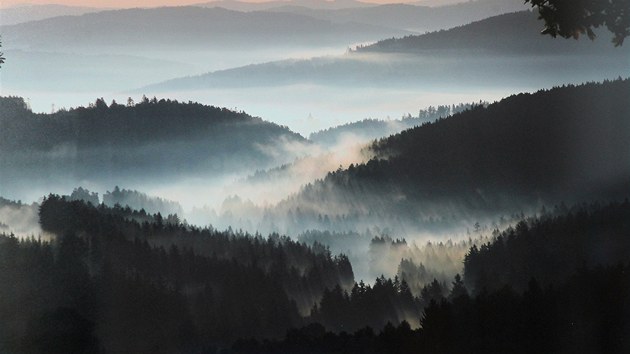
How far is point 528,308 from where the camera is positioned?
24.7 meters

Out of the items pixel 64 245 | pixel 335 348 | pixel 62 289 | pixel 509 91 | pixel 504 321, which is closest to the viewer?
pixel 504 321

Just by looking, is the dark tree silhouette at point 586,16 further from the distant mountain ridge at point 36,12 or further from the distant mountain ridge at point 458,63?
the distant mountain ridge at point 36,12

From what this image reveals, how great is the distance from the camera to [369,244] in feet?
141

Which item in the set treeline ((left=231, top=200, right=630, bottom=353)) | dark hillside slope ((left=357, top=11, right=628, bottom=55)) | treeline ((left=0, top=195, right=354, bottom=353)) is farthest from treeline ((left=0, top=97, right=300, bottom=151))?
treeline ((left=231, top=200, right=630, bottom=353))

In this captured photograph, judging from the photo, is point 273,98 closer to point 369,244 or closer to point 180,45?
point 180,45

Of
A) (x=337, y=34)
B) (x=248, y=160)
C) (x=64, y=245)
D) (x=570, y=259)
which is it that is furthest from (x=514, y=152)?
(x=64, y=245)

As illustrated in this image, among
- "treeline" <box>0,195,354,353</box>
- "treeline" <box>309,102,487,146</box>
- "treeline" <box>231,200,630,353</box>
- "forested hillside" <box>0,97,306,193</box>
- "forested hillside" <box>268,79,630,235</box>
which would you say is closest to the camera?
"treeline" <box>231,200,630,353</box>

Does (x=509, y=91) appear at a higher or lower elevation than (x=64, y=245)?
higher

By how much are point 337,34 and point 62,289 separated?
18441 millimetres

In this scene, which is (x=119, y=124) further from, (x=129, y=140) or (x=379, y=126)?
(x=379, y=126)

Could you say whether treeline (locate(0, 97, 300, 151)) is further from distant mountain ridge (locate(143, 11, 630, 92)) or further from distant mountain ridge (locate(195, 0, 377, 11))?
distant mountain ridge (locate(195, 0, 377, 11))

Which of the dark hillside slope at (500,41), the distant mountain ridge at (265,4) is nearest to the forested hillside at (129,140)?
the distant mountain ridge at (265,4)

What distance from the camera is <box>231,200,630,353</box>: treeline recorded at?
2234 cm

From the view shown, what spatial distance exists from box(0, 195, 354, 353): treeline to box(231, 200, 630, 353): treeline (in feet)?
10.6
